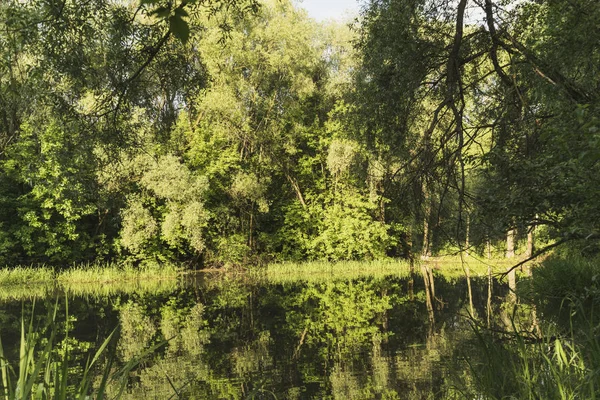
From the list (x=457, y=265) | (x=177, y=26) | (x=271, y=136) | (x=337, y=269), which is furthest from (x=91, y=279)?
(x=177, y=26)

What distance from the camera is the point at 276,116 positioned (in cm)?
2603

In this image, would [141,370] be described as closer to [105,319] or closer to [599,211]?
[105,319]

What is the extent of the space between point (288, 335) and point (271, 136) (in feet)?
52.6

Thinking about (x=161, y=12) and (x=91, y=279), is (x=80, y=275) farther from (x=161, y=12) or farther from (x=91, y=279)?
(x=161, y=12)

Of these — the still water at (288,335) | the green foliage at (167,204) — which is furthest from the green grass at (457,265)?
the green foliage at (167,204)

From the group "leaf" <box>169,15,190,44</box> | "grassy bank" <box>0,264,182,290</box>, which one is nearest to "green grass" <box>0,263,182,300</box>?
"grassy bank" <box>0,264,182,290</box>

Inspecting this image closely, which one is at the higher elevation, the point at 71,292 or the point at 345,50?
the point at 345,50

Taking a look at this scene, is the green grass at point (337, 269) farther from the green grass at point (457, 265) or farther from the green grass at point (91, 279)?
the green grass at point (91, 279)

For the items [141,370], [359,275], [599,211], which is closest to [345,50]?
[359,275]

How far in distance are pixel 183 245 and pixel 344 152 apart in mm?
9382

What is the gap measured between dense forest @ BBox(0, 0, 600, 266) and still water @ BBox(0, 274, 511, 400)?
1802mm

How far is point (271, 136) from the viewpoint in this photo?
2608cm

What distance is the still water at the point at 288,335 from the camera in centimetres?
742

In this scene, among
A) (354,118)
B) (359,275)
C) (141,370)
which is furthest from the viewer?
(359,275)
